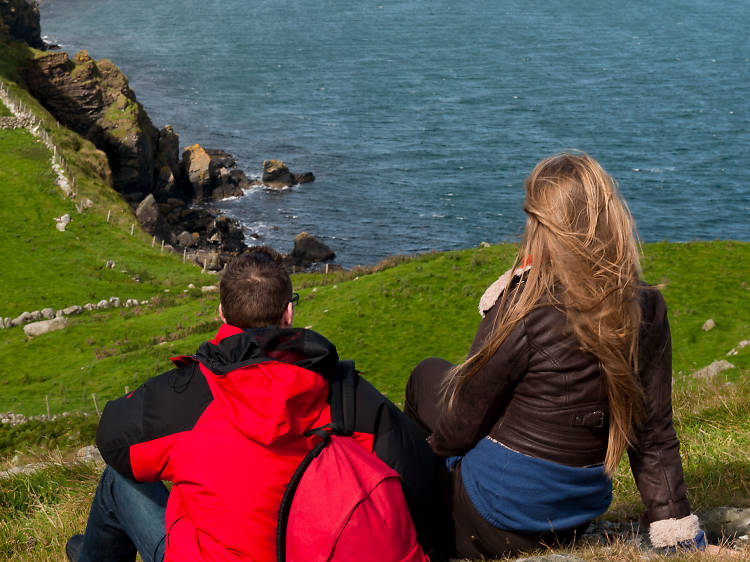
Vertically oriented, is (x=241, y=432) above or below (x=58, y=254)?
above

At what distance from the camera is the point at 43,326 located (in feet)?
97.6

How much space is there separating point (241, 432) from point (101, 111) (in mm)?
66081

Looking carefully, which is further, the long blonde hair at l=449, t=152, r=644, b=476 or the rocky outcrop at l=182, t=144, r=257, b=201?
the rocky outcrop at l=182, t=144, r=257, b=201

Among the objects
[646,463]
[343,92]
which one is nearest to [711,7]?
[343,92]

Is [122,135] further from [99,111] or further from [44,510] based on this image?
[44,510]

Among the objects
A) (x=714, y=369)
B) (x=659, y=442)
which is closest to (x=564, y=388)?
(x=659, y=442)

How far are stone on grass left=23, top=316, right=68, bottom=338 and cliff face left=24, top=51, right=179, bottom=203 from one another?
32.9 m

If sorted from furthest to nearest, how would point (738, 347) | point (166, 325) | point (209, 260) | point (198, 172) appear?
point (198, 172) < point (209, 260) < point (166, 325) < point (738, 347)

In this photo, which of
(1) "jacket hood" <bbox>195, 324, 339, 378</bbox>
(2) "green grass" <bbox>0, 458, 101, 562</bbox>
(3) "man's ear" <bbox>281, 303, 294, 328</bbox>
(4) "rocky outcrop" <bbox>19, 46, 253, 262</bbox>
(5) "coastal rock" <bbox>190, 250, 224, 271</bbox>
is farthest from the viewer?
(4) "rocky outcrop" <bbox>19, 46, 253, 262</bbox>

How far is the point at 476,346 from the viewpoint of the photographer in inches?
183

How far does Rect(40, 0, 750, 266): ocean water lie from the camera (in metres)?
69.4

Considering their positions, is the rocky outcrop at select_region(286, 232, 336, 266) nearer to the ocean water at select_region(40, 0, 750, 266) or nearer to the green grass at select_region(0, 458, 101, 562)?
the ocean water at select_region(40, 0, 750, 266)

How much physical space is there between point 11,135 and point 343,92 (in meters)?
65.6

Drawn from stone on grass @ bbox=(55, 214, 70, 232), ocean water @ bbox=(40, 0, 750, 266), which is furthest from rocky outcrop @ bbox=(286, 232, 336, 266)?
stone on grass @ bbox=(55, 214, 70, 232)
